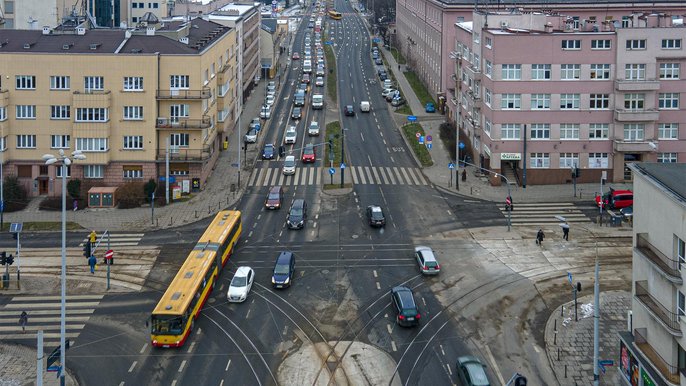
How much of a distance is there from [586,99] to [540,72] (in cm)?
532

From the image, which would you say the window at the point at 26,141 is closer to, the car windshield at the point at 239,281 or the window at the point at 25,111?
the window at the point at 25,111

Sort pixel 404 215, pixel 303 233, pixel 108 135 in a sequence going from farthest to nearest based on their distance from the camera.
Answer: pixel 108 135, pixel 404 215, pixel 303 233

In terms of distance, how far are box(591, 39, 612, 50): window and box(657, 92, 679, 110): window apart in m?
7.16

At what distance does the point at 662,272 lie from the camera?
3316cm

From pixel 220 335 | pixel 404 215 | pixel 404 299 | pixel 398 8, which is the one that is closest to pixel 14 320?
pixel 220 335

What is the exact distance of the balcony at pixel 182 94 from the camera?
7300 centimetres

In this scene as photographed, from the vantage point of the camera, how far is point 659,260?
34.1 metres

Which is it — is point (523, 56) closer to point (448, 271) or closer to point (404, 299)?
point (448, 271)

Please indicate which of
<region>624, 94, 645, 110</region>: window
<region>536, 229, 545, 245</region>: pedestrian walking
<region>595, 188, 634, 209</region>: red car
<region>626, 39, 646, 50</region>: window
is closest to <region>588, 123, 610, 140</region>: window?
<region>624, 94, 645, 110</region>: window

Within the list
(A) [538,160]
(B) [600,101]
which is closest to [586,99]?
(B) [600,101]

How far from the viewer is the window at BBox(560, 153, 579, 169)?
77312 mm

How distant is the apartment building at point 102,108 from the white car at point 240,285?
85.6 feet

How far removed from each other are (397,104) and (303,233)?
58.3 m

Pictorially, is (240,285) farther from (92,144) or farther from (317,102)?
(317,102)
